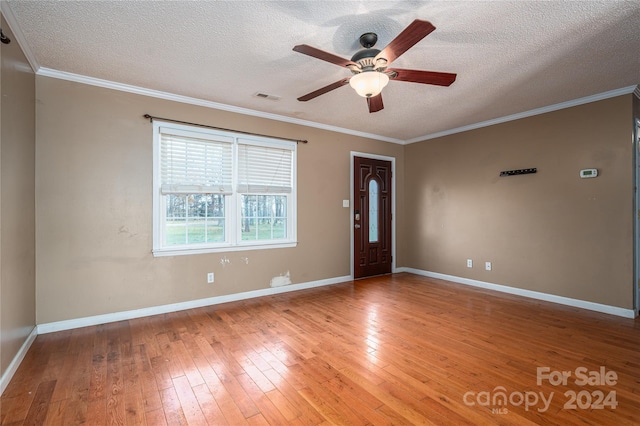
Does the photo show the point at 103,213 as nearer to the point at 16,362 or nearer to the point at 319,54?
the point at 16,362

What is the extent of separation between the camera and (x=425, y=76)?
2396mm

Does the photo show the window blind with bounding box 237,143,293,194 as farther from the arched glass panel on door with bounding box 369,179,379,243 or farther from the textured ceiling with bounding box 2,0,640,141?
the arched glass panel on door with bounding box 369,179,379,243

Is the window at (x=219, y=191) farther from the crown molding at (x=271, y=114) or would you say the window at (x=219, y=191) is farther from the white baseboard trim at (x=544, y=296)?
the white baseboard trim at (x=544, y=296)

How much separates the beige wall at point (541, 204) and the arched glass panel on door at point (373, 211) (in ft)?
3.06

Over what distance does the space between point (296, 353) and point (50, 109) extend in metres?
3.47

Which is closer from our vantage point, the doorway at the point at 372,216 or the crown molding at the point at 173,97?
the crown molding at the point at 173,97

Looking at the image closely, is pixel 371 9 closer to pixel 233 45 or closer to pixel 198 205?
pixel 233 45

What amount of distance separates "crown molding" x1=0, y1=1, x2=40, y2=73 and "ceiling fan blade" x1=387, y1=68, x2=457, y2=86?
2776 mm

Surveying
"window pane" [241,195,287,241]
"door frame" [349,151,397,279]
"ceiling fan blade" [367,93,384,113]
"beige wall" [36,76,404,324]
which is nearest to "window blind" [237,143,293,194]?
"window pane" [241,195,287,241]

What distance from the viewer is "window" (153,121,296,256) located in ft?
12.1

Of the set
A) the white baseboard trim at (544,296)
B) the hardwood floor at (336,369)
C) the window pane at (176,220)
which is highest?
the window pane at (176,220)

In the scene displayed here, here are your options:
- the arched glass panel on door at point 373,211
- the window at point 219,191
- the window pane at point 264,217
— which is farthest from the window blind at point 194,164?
the arched glass panel on door at point 373,211

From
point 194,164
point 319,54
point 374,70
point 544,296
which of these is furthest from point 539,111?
point 194,164

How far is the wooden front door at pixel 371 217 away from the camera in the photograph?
5.42 m
